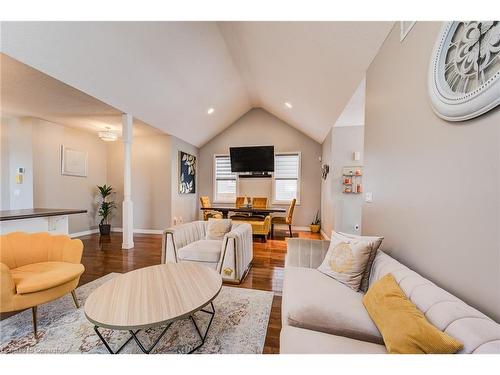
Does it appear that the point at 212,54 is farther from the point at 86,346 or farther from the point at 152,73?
the point at 86,346

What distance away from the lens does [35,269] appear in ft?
5.74

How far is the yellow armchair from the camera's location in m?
1.44

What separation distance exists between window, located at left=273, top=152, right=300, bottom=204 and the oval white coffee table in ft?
15.4

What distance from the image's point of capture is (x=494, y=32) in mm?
869

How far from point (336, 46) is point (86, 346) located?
362cm

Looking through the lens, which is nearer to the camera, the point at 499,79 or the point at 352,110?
the point at 499,79

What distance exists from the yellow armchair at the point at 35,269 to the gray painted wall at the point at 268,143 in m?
4.80

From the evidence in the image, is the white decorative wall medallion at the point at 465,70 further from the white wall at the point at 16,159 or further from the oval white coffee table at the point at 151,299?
the white wall at the point at 16,159

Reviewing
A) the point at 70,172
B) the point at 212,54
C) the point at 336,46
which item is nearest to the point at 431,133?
the point at 336,46

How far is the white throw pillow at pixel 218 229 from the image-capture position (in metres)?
2.87

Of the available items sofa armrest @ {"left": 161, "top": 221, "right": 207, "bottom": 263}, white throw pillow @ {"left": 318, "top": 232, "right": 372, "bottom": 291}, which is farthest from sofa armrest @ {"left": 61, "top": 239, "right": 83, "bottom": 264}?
white throw pillow @ {"left": 318, "top": 232, "right": 372, "bottom": 291}

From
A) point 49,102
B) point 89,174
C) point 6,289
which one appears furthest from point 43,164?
point 6,289

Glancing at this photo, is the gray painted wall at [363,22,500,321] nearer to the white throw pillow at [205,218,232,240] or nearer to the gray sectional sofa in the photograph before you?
the gray sectional sofa

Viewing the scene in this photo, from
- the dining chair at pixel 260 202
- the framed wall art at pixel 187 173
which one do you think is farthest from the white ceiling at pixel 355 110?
the framed wall art at pixel 187 173
